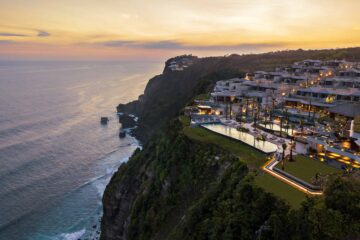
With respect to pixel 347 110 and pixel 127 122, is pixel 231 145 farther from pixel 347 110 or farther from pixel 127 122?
pixel 127 122

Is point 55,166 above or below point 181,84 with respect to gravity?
below

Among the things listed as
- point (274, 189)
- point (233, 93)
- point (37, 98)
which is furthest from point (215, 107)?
point (37, 98)

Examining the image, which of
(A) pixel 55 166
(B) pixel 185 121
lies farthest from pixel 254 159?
(A) pixel 55 166

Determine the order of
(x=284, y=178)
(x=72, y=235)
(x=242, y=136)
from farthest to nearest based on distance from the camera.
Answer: (x=72, y=235), (x=242, y=136), (x=284, y=178)

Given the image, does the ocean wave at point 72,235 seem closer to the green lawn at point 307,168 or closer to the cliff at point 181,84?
the green lawn at point 307,168

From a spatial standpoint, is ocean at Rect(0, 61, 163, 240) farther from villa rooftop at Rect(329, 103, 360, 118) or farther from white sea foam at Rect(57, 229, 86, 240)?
villa rooftop at Rect(329, 103, 360, 118)
